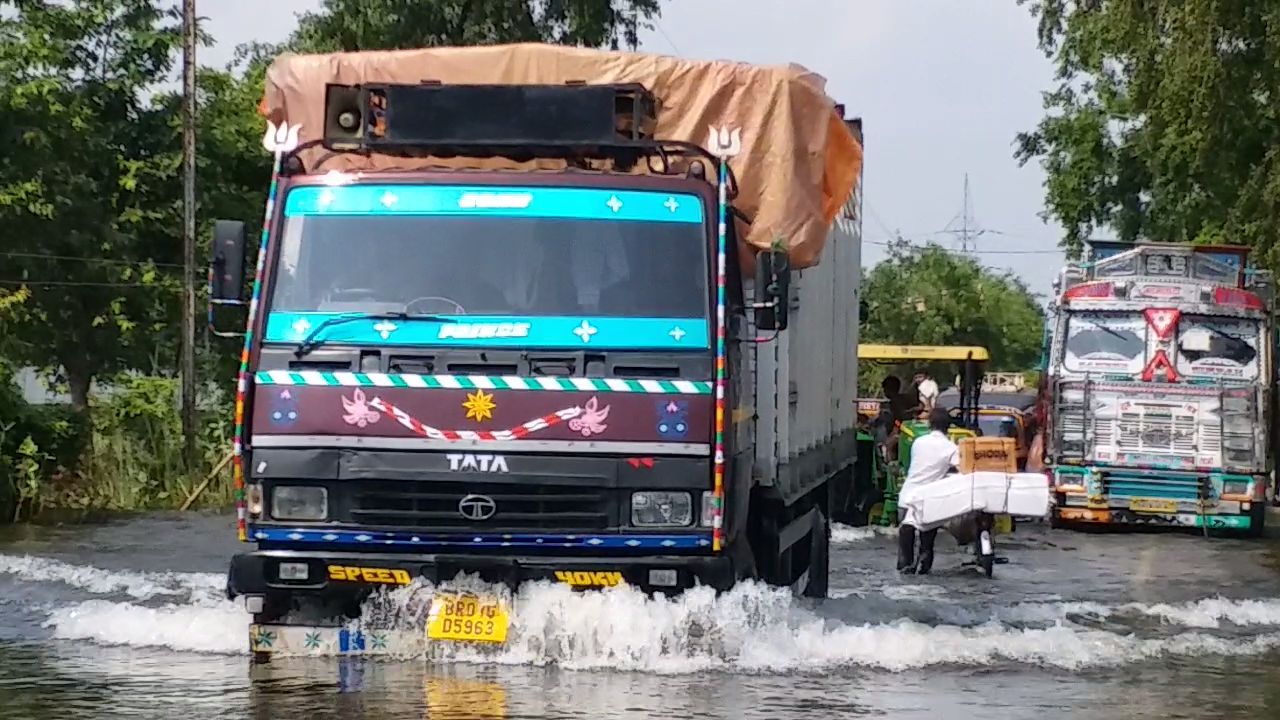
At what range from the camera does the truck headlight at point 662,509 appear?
9664 mm

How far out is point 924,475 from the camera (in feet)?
57.7

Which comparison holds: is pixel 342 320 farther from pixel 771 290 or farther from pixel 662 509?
pixel 771 290

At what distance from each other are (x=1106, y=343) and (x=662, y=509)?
16473mm

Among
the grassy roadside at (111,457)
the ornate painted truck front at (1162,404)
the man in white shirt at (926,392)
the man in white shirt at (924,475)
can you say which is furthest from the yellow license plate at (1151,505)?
the grassy roadside at (111,457)

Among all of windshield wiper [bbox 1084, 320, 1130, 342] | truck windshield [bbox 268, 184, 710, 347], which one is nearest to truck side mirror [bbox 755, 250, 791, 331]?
truck windshield [bbox 268, 184, 710, 347]

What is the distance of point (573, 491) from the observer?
964cm

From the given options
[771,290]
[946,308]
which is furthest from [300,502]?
[946,308]

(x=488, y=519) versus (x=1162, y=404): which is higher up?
(x=1162, y=404)

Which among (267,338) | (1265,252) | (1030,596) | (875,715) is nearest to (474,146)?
(267,338)

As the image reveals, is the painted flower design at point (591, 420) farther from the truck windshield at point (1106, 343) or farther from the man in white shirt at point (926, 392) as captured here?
the truck windshield at point (1106, 343)

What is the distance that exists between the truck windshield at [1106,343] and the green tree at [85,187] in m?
16.4

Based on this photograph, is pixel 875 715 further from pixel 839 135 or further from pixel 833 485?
pixel 833 485

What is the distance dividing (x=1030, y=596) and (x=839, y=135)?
6.29 meters

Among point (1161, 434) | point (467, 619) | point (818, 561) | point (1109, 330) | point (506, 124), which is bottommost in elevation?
point (818, 561)
